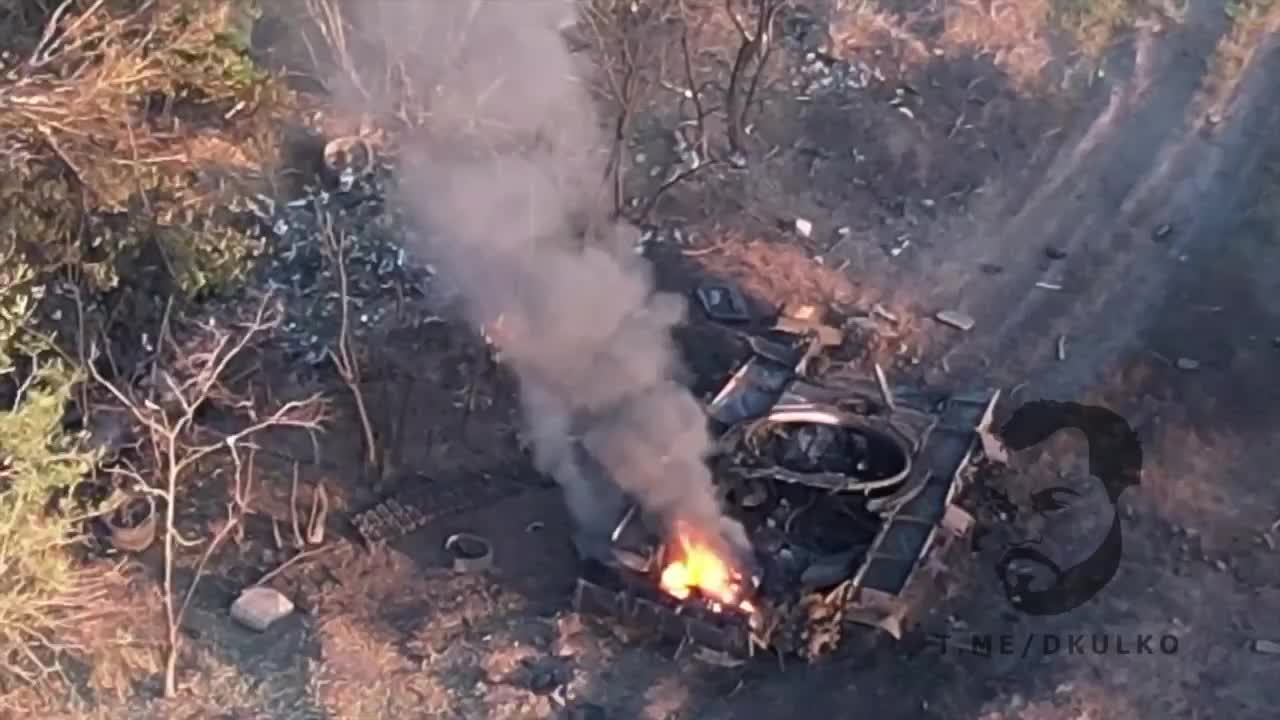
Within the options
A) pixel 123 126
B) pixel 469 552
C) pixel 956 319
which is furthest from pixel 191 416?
pixel 956 319

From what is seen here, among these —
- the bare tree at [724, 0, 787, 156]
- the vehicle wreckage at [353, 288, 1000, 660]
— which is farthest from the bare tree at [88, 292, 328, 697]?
the bare tree at [724, 0, 787, 156]

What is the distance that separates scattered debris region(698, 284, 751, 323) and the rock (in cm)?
571

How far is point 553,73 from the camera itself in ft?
68.1

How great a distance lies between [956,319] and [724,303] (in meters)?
2.55

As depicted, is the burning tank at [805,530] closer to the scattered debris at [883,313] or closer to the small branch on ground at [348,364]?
the scattered debris at [883,313]

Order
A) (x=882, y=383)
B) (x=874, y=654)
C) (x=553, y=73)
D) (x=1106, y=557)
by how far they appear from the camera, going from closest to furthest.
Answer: (x=874, y=654), (x=1106, y=557), (x=882, y=383), (x=553, y=73)

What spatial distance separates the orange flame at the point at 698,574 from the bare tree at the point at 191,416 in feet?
11.1

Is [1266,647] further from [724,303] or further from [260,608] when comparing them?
[260,608]

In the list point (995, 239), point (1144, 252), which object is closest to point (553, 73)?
point (995, 239)

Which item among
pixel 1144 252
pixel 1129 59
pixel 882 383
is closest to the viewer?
pixel 882 383

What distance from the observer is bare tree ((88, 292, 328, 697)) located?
1386 cm

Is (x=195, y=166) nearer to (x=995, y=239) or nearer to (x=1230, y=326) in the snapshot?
(x=995, y=239)

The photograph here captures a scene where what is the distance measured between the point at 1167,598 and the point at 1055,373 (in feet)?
11.7

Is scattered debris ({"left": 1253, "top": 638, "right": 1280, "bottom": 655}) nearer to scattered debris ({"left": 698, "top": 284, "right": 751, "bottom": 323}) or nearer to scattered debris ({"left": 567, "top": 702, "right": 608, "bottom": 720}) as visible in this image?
scattered debris ({"left": 567, "top": 702, "right": 608, "bottom": 720})
